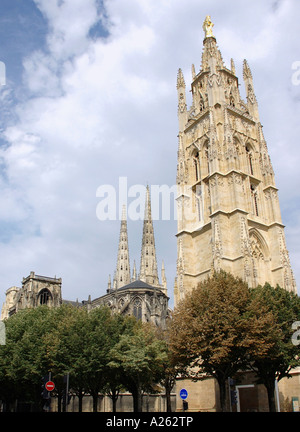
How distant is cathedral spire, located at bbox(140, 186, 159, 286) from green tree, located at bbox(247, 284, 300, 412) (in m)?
75.7

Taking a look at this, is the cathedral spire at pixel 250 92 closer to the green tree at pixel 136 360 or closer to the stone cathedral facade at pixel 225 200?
the stone cathedral facade at pixel 225 200

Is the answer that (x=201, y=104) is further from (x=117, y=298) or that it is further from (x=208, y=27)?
(x=117, y=298)

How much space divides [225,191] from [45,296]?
154 feet

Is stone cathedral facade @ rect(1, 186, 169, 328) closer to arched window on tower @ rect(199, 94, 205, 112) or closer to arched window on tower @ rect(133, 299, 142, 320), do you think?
arched window on tower @ rect(133, 299, 142, 320)

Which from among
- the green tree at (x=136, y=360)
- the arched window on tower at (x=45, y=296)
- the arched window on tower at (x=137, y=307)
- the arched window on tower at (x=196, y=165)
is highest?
the arched window on tower at (x=196, y=165)

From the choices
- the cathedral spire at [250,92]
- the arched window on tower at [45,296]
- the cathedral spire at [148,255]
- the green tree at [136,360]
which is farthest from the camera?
the cathedral spire at [148,255]

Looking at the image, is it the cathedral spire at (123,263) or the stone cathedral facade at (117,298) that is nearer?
the stone cathedral facade at (117,298)

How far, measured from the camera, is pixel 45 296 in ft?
232

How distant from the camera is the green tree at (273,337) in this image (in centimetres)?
2178

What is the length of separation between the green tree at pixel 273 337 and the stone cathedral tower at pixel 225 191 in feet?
16.0

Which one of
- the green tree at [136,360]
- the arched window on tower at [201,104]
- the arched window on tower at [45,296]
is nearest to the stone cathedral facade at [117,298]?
the arched window on tower at [45,296]

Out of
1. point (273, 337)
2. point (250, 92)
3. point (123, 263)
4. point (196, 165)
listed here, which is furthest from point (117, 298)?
point (273, 337)

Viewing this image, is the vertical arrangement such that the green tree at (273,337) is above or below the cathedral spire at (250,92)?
below

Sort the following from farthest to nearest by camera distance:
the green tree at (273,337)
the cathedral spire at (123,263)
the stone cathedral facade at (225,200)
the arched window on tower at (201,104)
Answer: the cathedral spire at (123,263) < the arched window on tower at (201,104) < the stone cathedral facade at (225,200) < the green tree at (273,337)
